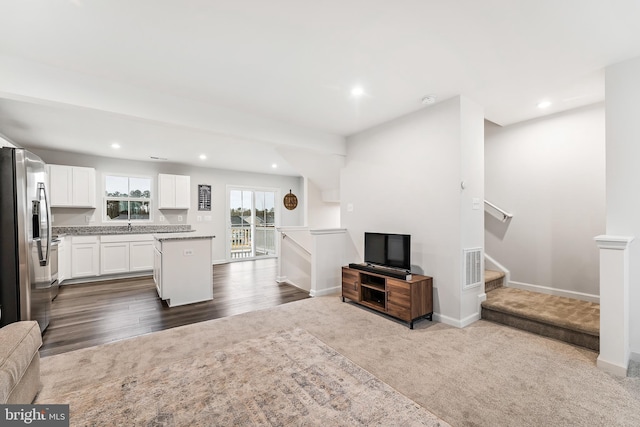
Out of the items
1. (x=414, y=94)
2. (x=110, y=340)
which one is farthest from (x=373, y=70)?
(x=110, y=340)

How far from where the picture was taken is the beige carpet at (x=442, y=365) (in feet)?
5.93

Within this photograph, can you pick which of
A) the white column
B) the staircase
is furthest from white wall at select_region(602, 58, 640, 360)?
the staircase

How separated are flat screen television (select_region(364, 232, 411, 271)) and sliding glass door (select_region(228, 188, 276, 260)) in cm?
485

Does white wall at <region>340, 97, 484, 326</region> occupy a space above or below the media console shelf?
above

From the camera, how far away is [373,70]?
2.61m

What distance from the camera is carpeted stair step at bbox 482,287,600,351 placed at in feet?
8.71

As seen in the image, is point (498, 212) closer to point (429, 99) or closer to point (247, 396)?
point (429, 99)

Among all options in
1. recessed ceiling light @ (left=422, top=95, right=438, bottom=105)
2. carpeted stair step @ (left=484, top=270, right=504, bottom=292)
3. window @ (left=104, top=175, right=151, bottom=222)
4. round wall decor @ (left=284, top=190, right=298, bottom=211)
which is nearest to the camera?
recessed ceiling light @ (left=422, top=95, right=438, bottom=105)

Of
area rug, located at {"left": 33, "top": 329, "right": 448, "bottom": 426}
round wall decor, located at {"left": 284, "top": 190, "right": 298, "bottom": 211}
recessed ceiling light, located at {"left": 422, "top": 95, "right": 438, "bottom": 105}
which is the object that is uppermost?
recessed ceiling light, located at {"left": 422, "top": 95, "right": 438, "bottom": 105}

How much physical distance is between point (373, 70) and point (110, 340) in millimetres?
3685

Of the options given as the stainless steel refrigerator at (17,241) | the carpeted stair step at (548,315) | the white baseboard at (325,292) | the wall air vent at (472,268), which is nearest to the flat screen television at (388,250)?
the wall air vent at (472,268)

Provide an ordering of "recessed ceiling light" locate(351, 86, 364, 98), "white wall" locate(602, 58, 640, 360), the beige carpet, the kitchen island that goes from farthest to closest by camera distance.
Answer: the kitchen island
"recessed ceiling light" locate(351, 86, 364, 98)
"white wall" locate(602, 58, 640, 360)
the beige carpet

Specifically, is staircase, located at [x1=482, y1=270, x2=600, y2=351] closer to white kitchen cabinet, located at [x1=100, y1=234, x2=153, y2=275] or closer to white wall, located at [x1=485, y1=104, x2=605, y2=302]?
white wall, located at [x1=485, y1=104, x2=605, y2=302]

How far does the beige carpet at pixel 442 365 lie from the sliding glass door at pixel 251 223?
15.2ft
